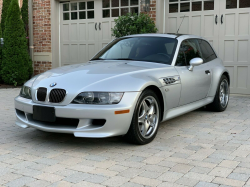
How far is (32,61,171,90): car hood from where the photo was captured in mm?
4265

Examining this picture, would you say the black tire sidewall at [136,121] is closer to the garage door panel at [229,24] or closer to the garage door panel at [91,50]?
the garage door panel at [229,24]

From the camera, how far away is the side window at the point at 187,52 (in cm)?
548

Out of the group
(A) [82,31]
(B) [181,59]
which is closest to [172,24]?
(A) [82,31]

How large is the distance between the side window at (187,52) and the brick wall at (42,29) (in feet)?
22.2

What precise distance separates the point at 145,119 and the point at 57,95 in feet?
3.78

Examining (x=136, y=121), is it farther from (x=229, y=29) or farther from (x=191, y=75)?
(x=229, y=29)

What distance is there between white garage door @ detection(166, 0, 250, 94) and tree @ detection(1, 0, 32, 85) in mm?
5334

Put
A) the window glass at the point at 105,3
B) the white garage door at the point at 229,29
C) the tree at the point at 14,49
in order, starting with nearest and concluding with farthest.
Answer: the white garage door at the point at 229,29
the window glass at the point at 105,3
the tree at the point at 14,49

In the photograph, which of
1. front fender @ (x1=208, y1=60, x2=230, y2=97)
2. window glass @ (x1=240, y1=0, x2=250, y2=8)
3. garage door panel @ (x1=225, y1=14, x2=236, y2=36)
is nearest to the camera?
front fender @ (x1=208, y1=60, x2=230, y2=97)

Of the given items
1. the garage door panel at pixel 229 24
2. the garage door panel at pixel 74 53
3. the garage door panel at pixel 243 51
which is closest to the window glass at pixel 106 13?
the garage door panel at pixel 74 53

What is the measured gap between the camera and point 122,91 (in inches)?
163

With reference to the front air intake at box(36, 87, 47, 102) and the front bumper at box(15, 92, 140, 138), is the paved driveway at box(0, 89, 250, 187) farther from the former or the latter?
the front air intake at box(36, 87, 47, 102)

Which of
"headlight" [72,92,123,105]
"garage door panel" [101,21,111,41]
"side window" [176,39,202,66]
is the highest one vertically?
"garage door panel" [101,21,111,41]

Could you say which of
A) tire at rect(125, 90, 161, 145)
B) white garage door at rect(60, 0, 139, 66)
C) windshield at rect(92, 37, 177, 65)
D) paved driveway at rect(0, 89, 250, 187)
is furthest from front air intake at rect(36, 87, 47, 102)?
white garage door at rect(60, 0, 139, 66)
